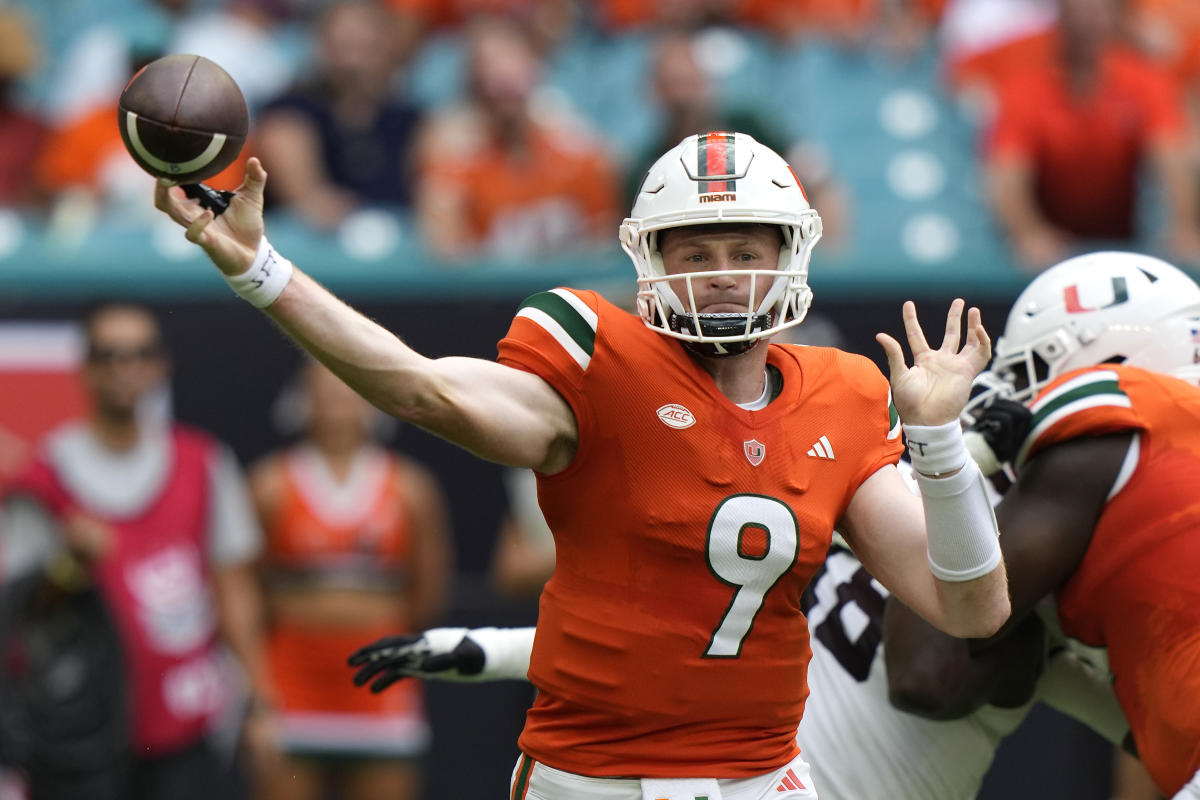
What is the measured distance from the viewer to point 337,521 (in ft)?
23.0

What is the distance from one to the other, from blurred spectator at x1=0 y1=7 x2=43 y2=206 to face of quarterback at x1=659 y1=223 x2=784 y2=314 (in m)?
5.65

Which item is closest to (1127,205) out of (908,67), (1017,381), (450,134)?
(908,67)

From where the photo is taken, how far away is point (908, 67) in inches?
369

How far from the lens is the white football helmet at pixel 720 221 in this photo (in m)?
3.36

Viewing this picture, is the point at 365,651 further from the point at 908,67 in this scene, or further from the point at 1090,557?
the point at 908,67

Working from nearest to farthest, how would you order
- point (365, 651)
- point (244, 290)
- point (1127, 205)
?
point (244, 290), point (365, 651), point (1127, 205)

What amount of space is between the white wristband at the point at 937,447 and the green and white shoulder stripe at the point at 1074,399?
2.33 ft

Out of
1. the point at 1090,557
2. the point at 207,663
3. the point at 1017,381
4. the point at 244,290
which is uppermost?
the point at 244,290

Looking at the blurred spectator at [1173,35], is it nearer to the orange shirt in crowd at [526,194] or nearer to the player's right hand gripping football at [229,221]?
the orange shirt in crowd at [526,194]

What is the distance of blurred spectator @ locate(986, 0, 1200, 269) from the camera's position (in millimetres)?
7715

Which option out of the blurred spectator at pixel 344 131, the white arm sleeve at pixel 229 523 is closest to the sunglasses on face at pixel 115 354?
the white arm sleeve at pixel 229 523

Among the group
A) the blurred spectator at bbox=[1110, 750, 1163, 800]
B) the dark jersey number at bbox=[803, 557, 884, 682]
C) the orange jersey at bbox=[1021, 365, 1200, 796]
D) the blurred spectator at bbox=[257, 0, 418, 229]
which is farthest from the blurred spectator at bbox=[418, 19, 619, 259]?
the orange jersey at bbox=[1021, 365, 1200, 796]

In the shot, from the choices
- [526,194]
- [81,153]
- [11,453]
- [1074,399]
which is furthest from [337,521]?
[1074,399]

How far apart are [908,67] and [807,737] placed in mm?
5833
